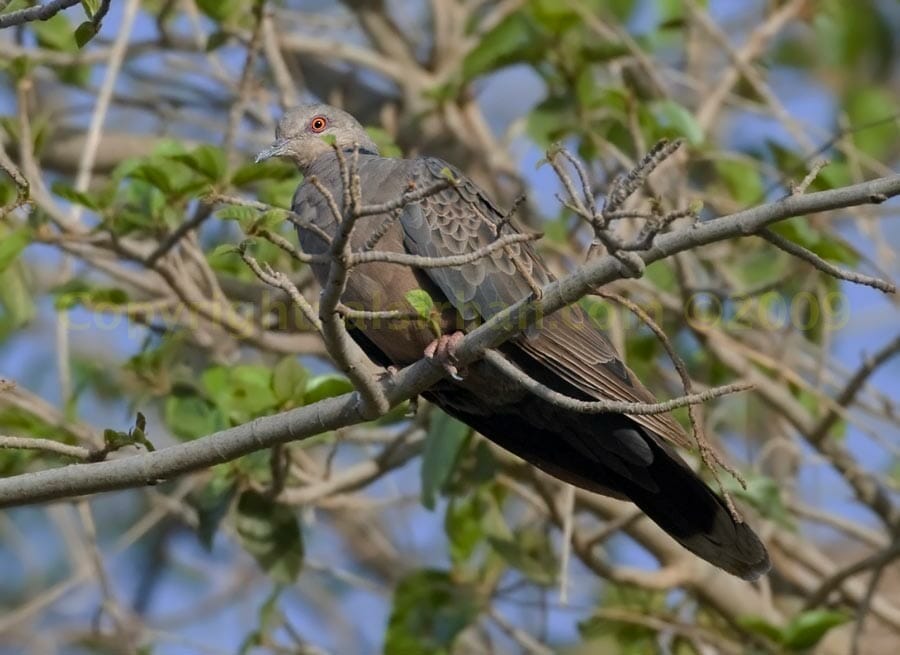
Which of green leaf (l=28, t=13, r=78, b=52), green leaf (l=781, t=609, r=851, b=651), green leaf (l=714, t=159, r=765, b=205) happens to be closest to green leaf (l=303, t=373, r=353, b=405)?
green leaf (l=781, t=609, r=851, b=651)

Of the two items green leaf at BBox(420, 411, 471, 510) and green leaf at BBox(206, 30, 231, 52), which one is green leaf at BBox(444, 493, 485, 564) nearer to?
green leaf at BBox(420, 411, 471, 510)

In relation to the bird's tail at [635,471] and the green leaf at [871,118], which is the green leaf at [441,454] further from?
the green leaf at [871,118]

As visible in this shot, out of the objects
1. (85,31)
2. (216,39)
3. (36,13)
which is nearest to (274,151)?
(216,39)

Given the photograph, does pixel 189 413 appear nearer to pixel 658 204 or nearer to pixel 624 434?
pixel 624 434

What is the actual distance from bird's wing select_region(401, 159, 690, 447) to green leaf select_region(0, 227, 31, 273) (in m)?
1.41

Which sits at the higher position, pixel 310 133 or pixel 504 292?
pixel 310 133

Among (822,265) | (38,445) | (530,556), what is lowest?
(38,445)

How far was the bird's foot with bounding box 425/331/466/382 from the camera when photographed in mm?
3614

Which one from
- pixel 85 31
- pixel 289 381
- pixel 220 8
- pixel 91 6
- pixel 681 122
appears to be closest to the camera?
pixel 91 6

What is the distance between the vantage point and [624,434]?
4.24 metres

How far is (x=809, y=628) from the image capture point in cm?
488

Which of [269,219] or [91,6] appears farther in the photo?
[269,219]

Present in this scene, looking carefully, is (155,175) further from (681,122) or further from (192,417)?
(681,122)

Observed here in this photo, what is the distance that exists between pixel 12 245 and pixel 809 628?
305 centimetres
